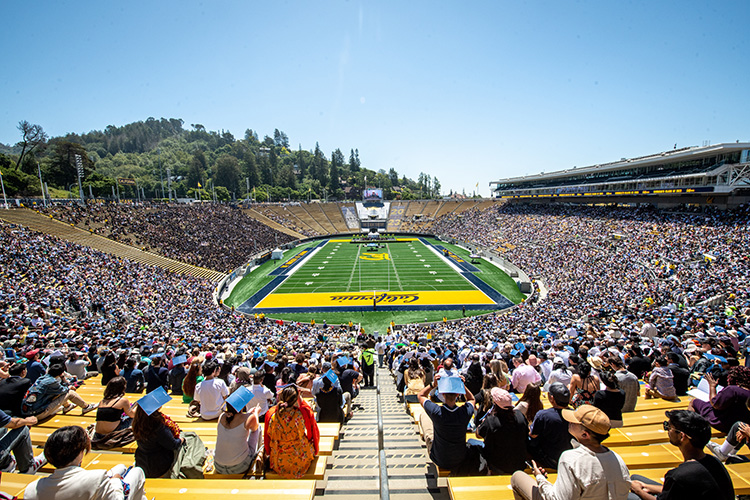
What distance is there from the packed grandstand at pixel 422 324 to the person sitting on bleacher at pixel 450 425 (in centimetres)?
26

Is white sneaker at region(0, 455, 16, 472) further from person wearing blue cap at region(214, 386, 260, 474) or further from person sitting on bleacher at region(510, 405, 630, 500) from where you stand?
person sitting on bleacher at region(510, 405, 630, 500)

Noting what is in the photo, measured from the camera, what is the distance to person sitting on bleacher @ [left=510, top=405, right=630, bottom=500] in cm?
257

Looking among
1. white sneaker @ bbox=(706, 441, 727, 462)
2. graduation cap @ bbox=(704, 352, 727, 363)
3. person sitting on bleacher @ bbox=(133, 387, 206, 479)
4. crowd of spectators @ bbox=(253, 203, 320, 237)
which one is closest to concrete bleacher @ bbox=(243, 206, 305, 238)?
crowd of spectators @ bbox=(253, 203, 320, 237)

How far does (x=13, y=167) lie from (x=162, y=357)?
78.2 metres

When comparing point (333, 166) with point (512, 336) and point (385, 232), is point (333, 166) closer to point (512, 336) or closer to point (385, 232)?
point (385, 232)

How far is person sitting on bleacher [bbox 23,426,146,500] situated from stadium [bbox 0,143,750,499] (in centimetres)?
76

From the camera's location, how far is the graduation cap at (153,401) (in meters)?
3.50

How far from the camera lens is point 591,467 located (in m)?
2.61

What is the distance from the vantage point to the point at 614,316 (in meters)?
18.2

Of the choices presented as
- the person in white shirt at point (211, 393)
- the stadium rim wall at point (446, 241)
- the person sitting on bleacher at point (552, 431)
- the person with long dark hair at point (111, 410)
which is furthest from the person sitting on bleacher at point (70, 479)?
the stadium rim wall at point (446, 241)

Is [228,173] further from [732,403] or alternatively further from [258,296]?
[732,403]

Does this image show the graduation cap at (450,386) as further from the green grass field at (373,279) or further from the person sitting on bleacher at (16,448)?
the green grass field at (373,279)

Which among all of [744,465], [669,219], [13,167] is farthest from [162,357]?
[13,167]

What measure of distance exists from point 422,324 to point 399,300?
5.88 m
